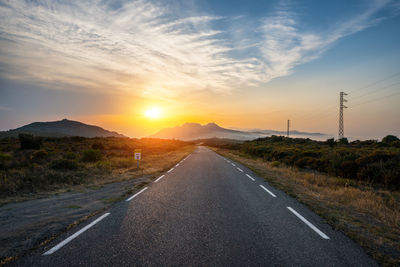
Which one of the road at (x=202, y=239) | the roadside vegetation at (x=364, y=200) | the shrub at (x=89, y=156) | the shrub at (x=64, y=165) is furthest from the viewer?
the shrub at (x=89, y=156)

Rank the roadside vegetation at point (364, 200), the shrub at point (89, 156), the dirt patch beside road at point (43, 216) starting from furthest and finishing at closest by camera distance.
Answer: the shrub at point (89, 156), the roadside vegetation at point (364, 200), the dirt patch beside road at point (43, 216)

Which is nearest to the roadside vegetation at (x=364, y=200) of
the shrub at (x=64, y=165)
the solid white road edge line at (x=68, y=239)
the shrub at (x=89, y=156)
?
the solid white road edge line at (x=68, y=239)

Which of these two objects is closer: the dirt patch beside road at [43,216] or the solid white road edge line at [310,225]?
the dirt patch beside road at [43,216]

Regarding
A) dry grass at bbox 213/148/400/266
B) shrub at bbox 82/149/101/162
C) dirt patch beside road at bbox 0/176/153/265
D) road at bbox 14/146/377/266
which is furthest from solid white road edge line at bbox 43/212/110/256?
shrub at bbox 82/149/101/162

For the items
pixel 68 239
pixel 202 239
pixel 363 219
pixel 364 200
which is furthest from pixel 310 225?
pixel 68 239

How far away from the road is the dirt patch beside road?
36 centimetres

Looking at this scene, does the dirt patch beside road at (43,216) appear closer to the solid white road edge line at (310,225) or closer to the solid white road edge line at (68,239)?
the solid white road edge line at (68,239)

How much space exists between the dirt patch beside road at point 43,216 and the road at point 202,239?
1.18 feet

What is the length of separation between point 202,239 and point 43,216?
4.14 m

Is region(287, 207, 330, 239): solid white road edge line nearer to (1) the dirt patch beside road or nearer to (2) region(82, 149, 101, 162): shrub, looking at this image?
(1) the dirt patch beside road

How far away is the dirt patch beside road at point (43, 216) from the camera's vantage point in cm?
380

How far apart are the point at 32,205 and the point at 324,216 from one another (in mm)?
8310

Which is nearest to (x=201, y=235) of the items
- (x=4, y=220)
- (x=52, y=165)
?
(x=4, y=220)

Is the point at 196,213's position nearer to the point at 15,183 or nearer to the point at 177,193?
the point at 177,193
